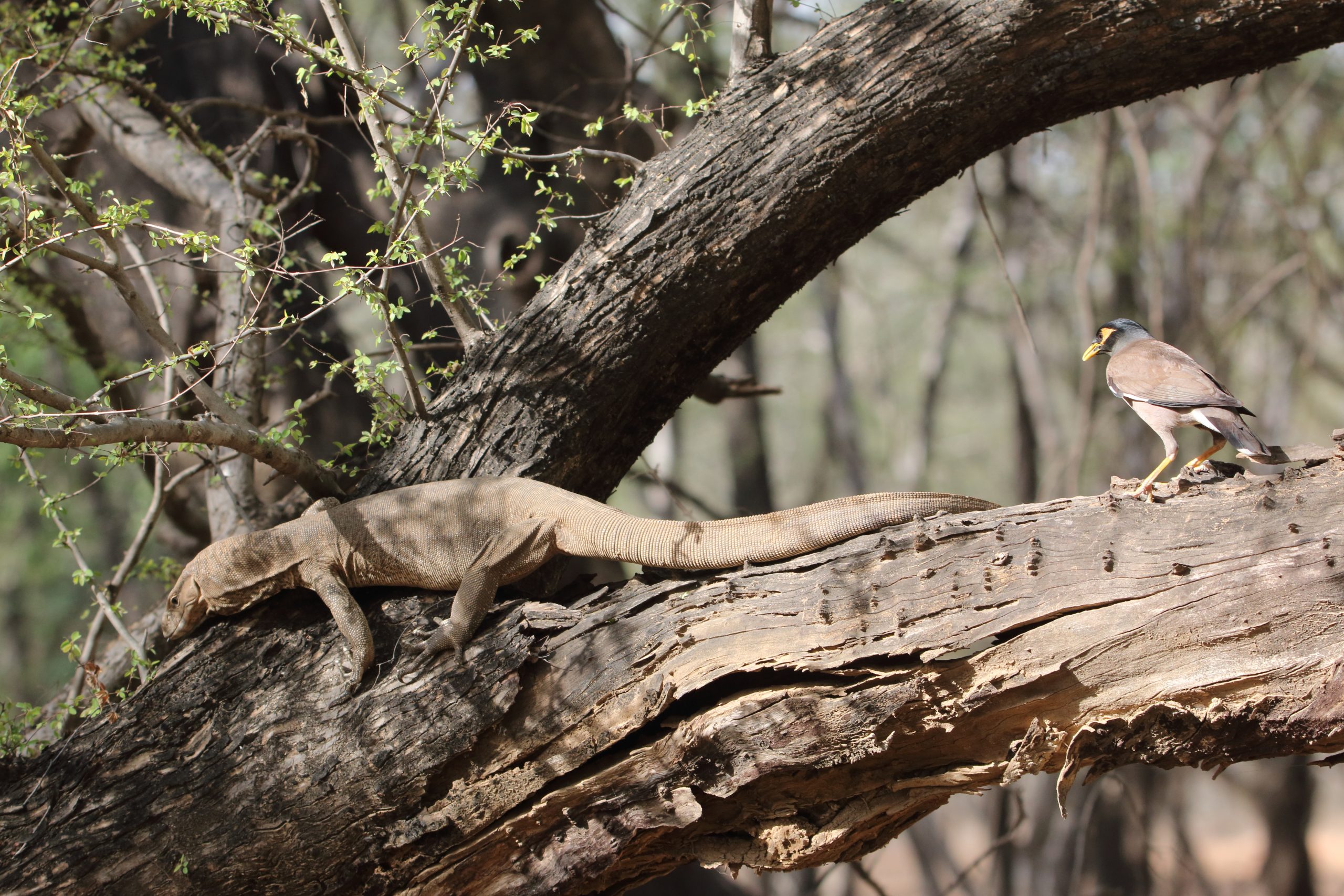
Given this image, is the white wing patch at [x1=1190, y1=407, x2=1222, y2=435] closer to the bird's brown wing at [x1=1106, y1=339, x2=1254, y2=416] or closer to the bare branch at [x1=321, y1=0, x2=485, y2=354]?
the bird's brown wing at [x1=1106, y1=339, x2=1254, y2=416]

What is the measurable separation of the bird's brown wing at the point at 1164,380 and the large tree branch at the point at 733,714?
34 cm

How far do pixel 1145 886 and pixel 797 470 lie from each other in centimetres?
2574

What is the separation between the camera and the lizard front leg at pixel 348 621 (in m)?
3.93

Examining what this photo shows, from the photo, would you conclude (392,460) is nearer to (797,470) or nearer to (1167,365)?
(1167,365)

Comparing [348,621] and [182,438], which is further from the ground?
[182,438]

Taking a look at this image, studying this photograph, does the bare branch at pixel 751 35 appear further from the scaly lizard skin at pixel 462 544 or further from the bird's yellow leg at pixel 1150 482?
the bird's yellow leg at pixel 1150 482

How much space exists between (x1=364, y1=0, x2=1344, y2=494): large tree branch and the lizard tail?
2.32ft

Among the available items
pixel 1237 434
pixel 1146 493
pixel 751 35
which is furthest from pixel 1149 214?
pixel 1146 493

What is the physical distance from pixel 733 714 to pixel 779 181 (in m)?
2.19

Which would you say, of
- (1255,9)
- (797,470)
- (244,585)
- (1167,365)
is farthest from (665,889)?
(797,470)

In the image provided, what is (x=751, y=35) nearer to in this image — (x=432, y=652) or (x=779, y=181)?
(x=779, y=181)

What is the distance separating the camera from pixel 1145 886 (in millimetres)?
11773

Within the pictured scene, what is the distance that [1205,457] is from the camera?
10.8ft

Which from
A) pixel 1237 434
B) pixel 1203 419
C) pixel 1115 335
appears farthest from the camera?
pixel 1115 335
